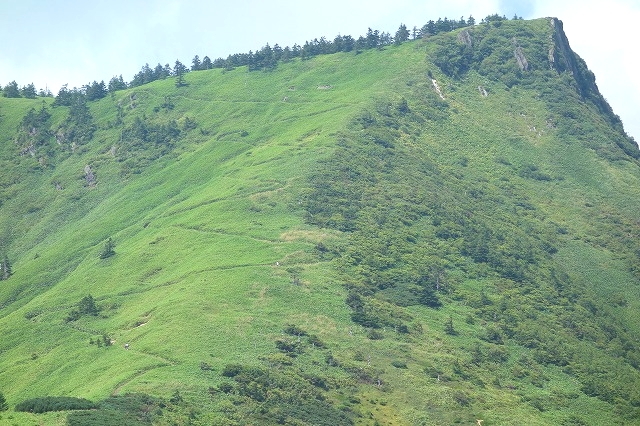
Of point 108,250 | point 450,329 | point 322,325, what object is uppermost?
point 108,250

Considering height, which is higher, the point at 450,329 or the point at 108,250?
the point at 108,250

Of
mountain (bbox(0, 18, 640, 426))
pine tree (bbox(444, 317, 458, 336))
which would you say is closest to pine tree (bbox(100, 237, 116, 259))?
mountain (bbox(0, 18, 640, 426))

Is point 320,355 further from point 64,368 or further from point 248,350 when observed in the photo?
point 64,368

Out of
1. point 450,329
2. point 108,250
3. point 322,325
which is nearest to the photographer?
point 322,325

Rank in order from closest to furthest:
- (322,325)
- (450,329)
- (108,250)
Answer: (322,325)
(450,329)
(108,250)

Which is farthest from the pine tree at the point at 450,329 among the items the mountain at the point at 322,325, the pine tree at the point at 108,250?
the pine tree at the point at 108,250

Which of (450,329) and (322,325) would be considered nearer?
(322,325)

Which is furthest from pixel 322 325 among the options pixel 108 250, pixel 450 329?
pixel 108 250

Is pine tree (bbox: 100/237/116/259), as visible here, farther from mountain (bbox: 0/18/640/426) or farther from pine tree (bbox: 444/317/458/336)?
pine tree (bbox: 444/317/458/336)

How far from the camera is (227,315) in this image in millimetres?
141250

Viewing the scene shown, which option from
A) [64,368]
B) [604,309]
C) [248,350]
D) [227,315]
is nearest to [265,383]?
[248,350]

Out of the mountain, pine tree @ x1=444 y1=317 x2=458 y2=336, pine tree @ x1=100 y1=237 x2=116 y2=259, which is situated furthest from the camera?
pine tree @ x1=100 y1=237 x2=116 y2=259

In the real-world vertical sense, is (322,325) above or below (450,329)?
above

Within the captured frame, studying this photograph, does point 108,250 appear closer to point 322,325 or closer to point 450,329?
point 322,325
